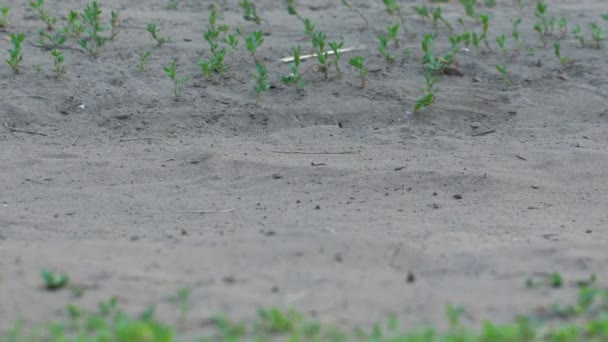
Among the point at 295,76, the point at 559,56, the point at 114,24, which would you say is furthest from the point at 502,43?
the point at 114,24

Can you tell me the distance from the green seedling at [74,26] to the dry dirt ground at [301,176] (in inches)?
11.0

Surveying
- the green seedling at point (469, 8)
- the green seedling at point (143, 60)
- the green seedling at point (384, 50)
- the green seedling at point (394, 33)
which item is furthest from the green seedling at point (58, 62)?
the green seedling at point (469, 8)

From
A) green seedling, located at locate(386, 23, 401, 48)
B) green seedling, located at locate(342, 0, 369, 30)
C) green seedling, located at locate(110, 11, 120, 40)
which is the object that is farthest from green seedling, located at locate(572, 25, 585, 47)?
green seedling, located at locate(110, 11, 120, 40)

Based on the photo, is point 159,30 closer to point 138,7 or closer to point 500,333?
point 138,7

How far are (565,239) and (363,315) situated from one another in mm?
1528

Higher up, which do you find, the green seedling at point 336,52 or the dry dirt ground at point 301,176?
the green seedling at point 336,52

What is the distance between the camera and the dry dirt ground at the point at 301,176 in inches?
151

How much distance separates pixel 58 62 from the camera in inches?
277

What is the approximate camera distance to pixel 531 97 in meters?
7.13

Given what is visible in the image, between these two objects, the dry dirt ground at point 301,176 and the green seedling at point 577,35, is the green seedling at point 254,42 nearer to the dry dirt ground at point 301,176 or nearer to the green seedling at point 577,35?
the dry dirt ground at point 301,176

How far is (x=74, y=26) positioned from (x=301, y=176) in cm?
299

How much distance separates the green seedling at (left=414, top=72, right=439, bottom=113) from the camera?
6.71m

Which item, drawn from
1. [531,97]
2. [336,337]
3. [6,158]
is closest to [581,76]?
[531,97]

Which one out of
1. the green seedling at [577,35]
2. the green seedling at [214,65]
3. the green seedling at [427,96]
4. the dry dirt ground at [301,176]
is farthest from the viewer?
the green seedling at [577,35]
